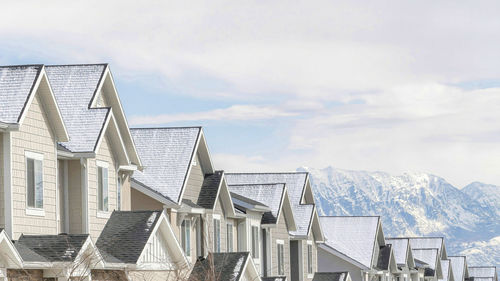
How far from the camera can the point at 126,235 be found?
37375mm

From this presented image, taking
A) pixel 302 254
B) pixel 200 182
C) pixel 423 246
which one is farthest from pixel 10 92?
pixel 423 246

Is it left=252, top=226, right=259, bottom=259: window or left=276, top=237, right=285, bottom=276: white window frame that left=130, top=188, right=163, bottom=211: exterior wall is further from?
left=276, top=237, right=285, bottom=276: white window frame

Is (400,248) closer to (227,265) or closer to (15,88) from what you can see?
(227,265)

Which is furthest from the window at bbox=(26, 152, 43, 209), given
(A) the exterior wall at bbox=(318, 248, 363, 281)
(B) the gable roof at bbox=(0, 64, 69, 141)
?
(A) the exterior wall at bbox=(318, 248, 363, 281)

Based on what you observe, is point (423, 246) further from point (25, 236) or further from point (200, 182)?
point (25, 236)

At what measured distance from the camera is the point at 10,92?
3291 centimetres

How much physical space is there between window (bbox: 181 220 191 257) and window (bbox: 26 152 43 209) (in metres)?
13.0

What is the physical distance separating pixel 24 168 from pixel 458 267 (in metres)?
94.7

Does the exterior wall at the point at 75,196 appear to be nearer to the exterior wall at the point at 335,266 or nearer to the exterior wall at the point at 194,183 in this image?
the exterior wall at the point at 194,183

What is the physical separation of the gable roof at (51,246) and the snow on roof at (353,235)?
46662 millimetres

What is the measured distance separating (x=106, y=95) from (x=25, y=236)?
29.0 feet

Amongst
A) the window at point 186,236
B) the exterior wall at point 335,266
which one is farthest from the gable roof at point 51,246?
the exterior wall at point 335,266

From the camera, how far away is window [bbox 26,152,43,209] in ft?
109

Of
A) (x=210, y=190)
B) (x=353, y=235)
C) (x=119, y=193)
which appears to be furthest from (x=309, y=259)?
(x=119, y=193)
